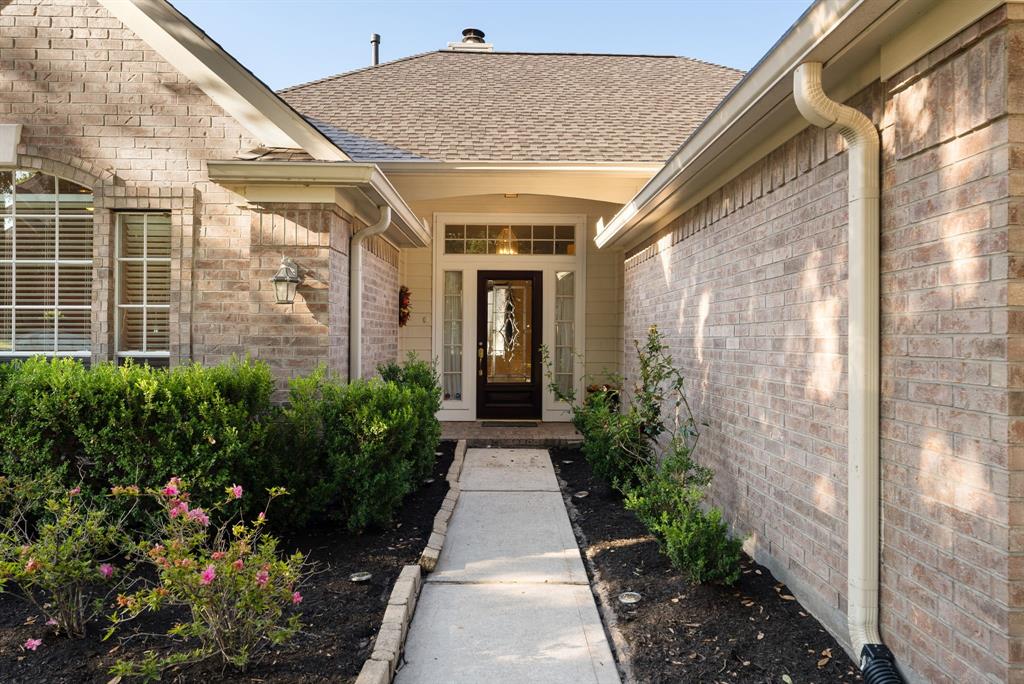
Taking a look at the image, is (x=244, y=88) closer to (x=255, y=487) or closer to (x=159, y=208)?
(x=159, y=208)

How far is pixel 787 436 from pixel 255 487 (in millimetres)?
3339

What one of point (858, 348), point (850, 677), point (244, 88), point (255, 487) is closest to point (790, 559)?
point (850, 677)

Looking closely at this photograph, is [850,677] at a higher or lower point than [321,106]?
lower

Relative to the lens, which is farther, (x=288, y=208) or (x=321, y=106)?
(x=321, y=106)

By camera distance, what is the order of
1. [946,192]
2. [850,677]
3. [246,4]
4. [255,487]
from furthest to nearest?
[246,4], [255,487], [850,677], [946,192]

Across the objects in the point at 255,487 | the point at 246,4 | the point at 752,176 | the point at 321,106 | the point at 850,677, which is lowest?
the point at 850,677

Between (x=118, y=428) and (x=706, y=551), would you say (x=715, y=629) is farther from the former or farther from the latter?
(x=118, y=428)

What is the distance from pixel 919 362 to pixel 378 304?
220 inches

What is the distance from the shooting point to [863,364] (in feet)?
8.62

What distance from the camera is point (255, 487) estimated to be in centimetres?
441

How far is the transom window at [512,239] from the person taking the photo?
938 centimetres

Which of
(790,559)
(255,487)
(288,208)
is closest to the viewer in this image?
(790,559)

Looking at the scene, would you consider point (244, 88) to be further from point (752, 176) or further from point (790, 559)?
point (790, 559)

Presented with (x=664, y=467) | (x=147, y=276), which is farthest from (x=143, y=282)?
(x=664, y=467)
